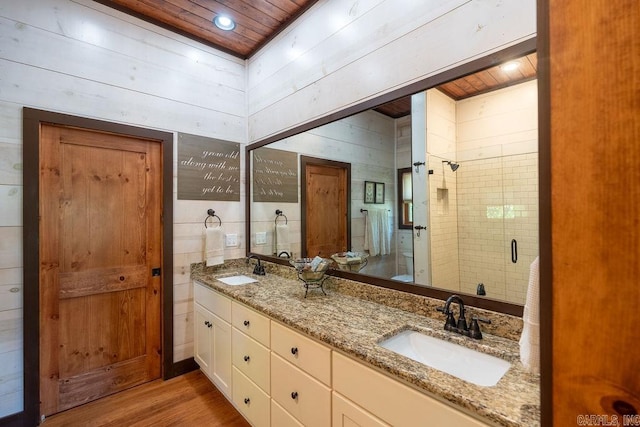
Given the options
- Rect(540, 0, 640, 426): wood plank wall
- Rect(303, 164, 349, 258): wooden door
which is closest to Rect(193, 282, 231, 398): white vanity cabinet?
Rect(303, 164, 349, 258): wooden door

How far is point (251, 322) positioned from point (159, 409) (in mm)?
1119

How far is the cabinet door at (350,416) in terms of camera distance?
3.51 ft

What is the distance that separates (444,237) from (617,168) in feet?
3.94

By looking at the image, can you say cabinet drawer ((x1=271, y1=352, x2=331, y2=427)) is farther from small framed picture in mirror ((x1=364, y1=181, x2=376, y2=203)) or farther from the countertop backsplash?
small framed picture in mirror ((x1=364, y1=181, x2=376, y2=203))

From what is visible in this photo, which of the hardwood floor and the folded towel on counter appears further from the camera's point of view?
the folded towel on counter

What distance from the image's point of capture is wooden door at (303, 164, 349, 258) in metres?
2.12

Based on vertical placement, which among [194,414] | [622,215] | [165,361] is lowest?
[194,414]

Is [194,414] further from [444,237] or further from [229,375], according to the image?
[444,237]

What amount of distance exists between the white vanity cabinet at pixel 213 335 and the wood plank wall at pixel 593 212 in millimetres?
1914

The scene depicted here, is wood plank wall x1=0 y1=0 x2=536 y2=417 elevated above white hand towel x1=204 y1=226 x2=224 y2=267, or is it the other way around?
wood plank wall x1=0 y1=0 x2=536 y2=417

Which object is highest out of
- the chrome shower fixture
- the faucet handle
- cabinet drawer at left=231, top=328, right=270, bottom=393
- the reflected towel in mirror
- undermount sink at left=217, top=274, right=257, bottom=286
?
the chrome shower fixture

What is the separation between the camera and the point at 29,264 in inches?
73.3

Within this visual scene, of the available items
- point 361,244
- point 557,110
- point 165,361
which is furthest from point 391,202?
point 165,361

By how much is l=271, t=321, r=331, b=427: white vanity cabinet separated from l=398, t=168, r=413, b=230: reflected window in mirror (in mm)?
837
